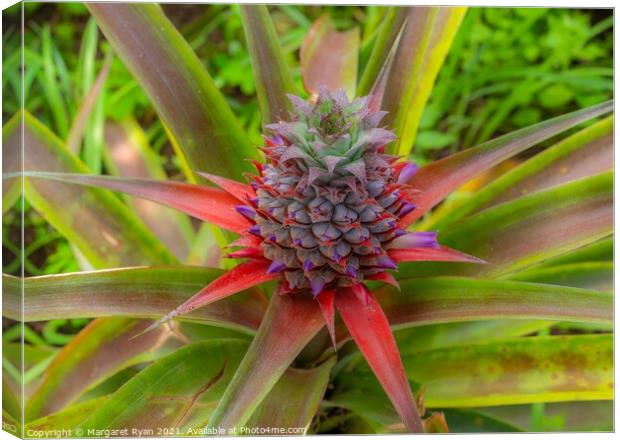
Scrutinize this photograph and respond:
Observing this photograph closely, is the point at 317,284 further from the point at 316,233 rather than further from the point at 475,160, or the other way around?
the point at 475,160

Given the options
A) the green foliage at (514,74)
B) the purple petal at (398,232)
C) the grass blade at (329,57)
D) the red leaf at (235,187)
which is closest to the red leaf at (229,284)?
the red leaf at (235,187)

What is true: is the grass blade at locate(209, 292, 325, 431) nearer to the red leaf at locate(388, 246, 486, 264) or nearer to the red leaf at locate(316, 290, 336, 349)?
the red leaf at locate(316, 290, 336, 349)

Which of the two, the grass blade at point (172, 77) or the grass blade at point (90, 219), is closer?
the grass blade at point (172, 77)

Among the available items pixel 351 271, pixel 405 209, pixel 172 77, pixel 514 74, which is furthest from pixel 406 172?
pixel 514 74

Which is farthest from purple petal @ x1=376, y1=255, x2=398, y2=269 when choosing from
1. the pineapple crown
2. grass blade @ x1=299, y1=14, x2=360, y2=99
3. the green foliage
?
the green foliage

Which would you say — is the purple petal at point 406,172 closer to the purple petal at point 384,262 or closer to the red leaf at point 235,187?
the purple petal at point 384,262
